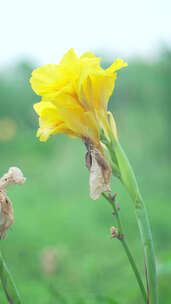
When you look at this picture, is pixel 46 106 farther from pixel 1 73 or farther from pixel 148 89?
pixel 1 73

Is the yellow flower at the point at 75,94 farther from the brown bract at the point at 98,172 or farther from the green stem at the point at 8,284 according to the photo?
the green stem at the point at 8,284

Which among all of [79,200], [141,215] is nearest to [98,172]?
[141,215]

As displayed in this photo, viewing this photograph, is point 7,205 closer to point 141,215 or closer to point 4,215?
point 4,215

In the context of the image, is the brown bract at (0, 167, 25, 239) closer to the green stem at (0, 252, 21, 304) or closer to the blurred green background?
the green stem at (0, 252, 21, 304)

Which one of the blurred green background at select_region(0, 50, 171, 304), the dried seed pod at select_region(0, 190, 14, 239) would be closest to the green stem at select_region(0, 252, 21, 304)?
the dried seed pod at select_region(0, 190, 14, 239)

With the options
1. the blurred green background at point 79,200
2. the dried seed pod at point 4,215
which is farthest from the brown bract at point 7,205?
the blurred green background at point 79,200

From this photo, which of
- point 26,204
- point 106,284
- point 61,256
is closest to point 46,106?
point 106,284
